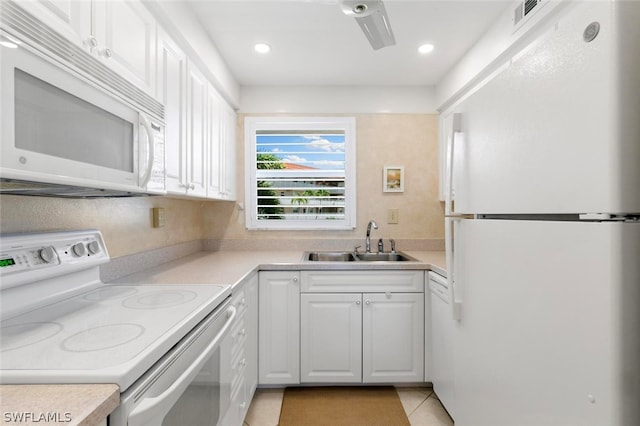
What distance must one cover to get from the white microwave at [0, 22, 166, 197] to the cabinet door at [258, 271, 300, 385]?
1.13m

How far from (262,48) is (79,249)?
1.68 m

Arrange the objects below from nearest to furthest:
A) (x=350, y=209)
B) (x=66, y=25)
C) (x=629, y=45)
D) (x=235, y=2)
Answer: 1. (x=629, y=45)
2. (x=66, y=25)
3. (x=235, y=2)
4. (x=350, y=209)

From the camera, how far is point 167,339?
804 mm

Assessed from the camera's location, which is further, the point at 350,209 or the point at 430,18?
the point at 350,209

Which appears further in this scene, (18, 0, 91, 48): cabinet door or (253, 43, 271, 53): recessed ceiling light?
(253, 43, 271, 53): recessed ceiling light

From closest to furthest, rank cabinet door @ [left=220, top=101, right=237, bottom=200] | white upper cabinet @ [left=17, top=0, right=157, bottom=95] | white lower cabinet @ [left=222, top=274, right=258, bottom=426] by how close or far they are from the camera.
Result: white upper cabinet @ [left=17, top=0, right=157, bottom=95], white lower cabinet @ [left=222, top=274, right=258, bottom=426], cabinet door @ [left=220, top=101, right=237, bottom=200]

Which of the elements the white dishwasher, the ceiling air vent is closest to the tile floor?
the white dishwasher

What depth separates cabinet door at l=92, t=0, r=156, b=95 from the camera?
1043 mm

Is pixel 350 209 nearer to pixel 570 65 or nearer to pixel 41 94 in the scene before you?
pixel 570 65

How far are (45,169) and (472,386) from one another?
1623 millimetres

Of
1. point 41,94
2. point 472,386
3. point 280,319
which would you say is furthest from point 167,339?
point 280,319

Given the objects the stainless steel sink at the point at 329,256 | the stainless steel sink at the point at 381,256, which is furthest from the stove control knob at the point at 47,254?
the stainless steel sink at the point at 381,256

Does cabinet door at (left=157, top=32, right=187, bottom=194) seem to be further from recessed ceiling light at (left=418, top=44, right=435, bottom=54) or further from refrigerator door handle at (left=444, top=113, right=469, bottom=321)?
recessed ceiling light at (left=418, top=44, right=435, bottom=54)

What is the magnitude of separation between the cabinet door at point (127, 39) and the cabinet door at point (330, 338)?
157cm
